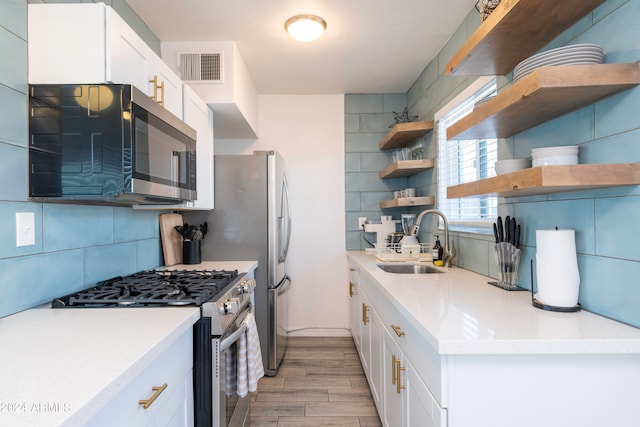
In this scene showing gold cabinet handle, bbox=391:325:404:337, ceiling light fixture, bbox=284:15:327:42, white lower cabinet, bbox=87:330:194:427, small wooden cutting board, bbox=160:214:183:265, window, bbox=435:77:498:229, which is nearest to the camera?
white lower cabinet, bbox=87:330:194:427

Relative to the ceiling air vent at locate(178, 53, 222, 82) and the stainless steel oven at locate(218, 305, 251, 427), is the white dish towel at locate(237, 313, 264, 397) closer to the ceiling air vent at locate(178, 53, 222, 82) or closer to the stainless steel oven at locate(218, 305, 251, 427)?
the stainless steel oven at locate(218, 305, 251, 427)

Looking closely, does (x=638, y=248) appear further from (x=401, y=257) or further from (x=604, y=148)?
(x=401, y=257)

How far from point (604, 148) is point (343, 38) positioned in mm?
1750

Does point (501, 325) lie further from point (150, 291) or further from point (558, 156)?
point (150, 291)

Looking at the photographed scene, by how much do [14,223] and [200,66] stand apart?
5.41 feet

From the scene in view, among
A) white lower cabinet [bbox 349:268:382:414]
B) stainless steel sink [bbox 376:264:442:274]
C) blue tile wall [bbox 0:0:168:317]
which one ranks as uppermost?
blue tile wall [bbox 0:0:168:317]

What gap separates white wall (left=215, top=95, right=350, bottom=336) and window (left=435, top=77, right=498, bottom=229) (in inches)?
45.2

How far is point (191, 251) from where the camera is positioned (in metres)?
2.42

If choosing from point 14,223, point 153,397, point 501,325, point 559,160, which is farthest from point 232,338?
point 559,160

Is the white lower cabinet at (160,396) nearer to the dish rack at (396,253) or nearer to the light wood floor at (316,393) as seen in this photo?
the light wood floor at (316,393)

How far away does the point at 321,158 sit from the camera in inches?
136

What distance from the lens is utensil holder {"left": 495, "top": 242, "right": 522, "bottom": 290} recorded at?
1.53 metres

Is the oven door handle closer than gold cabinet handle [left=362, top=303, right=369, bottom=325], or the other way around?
the oven door handle

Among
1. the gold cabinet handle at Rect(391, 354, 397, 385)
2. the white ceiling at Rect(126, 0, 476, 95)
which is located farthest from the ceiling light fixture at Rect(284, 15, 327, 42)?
the gold cabinet handle at Rect(391, 354, 397, 385)
